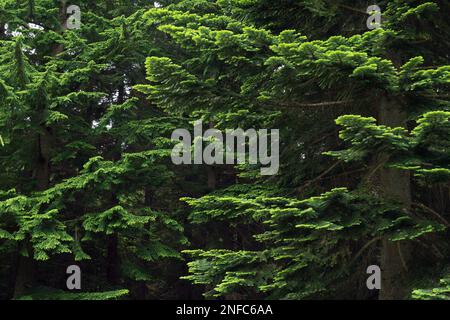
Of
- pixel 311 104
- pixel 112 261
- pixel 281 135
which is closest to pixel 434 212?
pixel 311 104

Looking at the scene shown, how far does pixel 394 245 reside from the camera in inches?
239

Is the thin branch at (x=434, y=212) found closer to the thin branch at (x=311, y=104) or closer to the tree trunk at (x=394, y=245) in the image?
the tree trunk at (x=394, y=245)

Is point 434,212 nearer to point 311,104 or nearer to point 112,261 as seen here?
point 311,104

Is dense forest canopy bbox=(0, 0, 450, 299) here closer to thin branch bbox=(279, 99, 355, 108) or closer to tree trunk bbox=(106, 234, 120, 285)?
thin branch bbox=(279, 99, 355, 108)

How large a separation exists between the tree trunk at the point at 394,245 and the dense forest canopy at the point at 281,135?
0.06 ft

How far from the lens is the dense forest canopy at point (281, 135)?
5.01m

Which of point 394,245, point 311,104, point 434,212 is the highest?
point 311,104

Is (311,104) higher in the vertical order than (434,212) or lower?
higher

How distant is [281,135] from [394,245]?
2368 mm

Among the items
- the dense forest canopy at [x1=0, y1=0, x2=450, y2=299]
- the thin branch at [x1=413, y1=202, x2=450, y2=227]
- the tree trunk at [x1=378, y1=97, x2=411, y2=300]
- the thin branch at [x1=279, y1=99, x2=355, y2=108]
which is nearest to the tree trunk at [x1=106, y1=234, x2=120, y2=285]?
the dense forest canopy at [x1=0, y1=0, x2=450, y2=299]

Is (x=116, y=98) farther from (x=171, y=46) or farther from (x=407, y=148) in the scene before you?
(x=407, y=148)

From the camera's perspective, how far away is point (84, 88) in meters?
12.6
